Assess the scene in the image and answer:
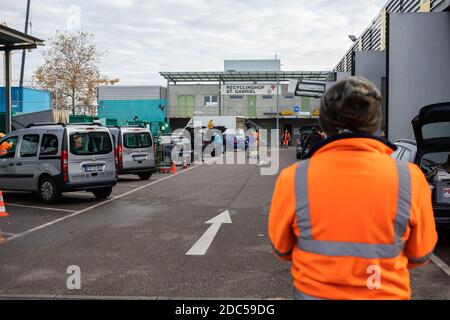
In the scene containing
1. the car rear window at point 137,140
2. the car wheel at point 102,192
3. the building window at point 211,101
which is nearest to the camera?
the car wheel at point 102,192

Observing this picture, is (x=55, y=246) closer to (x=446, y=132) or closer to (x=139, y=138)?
(x=446, y=132)

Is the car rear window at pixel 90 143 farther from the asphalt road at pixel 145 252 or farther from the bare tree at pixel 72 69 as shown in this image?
the bare tree at pixel 72 69

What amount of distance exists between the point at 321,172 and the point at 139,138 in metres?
16.4

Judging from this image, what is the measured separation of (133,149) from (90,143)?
5275 mm

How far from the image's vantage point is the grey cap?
6.78 feet

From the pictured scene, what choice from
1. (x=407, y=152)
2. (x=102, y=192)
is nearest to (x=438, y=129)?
(x=407, y=152)

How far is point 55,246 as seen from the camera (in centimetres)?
775

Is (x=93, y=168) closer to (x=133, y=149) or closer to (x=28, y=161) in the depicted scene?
(x=28, y=161)

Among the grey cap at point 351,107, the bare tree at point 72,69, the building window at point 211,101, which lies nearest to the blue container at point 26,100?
the bare tree at point 72,69

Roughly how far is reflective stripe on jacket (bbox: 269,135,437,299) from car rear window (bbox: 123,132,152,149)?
1614cm

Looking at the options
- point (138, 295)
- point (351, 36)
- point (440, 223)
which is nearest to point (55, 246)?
point (138, 295)

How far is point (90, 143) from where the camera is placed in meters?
12.7

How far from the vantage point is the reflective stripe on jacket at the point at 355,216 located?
196 centimetres

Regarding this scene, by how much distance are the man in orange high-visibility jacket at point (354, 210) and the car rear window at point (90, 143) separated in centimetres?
1085
